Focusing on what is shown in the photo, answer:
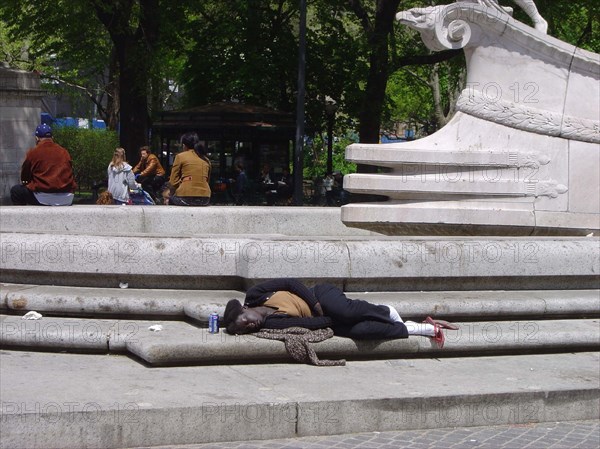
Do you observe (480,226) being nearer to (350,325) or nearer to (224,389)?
(350,325)

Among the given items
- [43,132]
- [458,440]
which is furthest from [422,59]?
[458,440]

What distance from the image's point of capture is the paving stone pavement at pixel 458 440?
6.68 m

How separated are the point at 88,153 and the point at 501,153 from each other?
25.9 m

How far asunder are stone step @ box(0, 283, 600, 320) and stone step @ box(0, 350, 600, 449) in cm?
48

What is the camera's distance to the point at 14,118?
877 inches

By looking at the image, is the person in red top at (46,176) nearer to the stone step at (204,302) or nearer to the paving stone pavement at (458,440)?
the stone step at (204,302)

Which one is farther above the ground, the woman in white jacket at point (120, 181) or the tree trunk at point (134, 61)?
the tree trunk at point (134, 61)

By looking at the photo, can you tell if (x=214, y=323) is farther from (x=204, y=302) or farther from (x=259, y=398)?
(x=259, y=398)

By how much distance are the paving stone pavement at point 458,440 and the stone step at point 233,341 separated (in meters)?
1.01

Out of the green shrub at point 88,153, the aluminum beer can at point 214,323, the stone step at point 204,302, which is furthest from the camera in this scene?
the green shrub at point 88,153

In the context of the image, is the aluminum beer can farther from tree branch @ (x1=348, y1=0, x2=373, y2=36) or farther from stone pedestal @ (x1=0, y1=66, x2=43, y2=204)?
tree branch @ (x1=348, y1=0, x2=373, y2=36)

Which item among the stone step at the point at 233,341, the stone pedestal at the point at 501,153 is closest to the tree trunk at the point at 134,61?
the stone pedestal at the point at 501,153

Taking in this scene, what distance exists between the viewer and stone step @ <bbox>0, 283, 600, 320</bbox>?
8.25 metres

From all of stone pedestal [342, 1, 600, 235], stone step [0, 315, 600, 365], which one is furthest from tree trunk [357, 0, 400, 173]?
stone step [0, 315, 600, 365]
